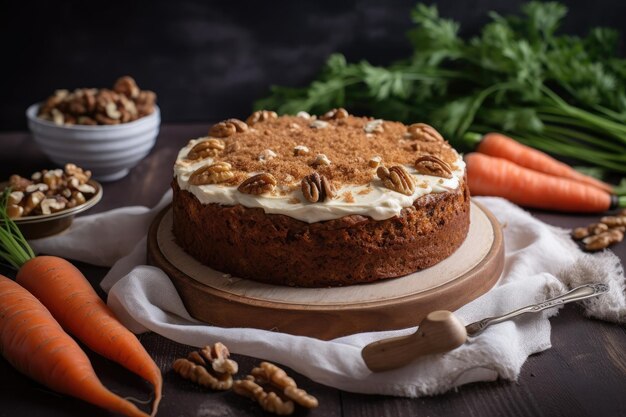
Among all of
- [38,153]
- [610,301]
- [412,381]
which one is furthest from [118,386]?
[38,153]

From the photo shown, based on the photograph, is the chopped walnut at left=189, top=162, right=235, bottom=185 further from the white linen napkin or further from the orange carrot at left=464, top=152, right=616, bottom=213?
the orange carrot at left=464, top=152, right=616, bottom=213

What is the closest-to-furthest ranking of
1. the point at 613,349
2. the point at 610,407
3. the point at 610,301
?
the point at 610,407 → the point at 613,349 → the point at 610,301

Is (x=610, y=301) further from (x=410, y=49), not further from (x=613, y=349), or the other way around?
(x=410, y=49)

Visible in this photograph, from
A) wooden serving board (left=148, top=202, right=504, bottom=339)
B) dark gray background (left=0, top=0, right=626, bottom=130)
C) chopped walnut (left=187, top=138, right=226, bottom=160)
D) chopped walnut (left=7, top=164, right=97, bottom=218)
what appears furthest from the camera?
dark gray background (left=0, top=0, right=626, bottom=130)

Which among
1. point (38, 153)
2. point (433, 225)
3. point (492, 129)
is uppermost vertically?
point (433, 225)

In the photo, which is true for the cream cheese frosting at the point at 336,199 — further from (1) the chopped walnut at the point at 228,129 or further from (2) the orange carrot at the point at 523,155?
(2) the orange carrot at the point at 523,155

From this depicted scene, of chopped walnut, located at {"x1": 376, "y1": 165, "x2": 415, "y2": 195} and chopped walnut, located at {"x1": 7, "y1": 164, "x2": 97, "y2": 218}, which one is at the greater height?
chopped walnut, located at {"x1": 376, "y1": 165, "x2": 415, "y2": 195}

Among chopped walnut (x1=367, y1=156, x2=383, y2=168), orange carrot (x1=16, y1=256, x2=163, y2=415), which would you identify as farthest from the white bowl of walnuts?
chopped walnut (x1=367, y1=156, x2=383, y2=168)
